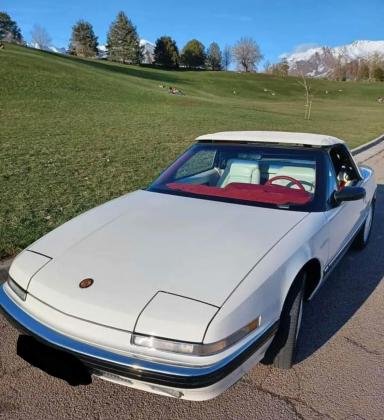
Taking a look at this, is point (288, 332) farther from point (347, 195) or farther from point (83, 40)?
point (83, 40)

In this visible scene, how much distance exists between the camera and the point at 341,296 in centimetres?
366

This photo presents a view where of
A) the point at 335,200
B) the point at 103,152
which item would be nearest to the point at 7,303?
the point at 335,200

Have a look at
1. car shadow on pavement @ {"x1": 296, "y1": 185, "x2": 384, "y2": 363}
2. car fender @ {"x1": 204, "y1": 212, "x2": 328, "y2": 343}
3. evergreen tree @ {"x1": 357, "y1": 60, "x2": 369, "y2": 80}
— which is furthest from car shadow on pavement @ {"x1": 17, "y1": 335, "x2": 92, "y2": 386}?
evergreen tree @ {"x1": 357, "y1": 60, "x2": 369, "y2": 80}

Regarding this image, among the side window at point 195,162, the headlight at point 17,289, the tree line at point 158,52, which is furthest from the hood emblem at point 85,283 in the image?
the tree line at point 158,52

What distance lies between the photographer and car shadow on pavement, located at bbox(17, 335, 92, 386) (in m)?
2.07

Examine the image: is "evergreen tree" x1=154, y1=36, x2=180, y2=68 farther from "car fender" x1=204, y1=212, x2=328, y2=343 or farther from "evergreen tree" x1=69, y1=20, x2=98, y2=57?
"car fender" x1=204, y1=212, x2=328, y2=343

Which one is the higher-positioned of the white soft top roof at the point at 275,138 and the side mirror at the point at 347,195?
the white soft top roof at the point at 275,138

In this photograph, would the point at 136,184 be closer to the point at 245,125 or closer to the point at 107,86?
the point at 245,125

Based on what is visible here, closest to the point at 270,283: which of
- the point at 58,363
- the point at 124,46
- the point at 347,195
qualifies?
the point at 58,363

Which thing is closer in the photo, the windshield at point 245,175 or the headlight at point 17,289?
the headlight at point 17,289

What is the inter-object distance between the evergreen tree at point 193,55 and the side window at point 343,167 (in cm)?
8950

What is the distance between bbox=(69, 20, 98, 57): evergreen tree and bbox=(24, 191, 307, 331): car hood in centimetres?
8825

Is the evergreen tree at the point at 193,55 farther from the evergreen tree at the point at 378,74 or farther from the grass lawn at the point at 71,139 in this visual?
the grass lawn at the point at 71,139

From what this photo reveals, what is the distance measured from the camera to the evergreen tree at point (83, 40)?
82619mm
